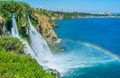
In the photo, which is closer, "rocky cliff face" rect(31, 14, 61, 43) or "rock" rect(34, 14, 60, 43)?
"rocky cliff face" rect(31, 14, 61, 43)

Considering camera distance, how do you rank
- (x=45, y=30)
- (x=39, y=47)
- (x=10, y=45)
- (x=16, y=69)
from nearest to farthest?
(x=16, y=69) → (x=10, y=45) → (x=39, y=47) → (x=45, y=30)

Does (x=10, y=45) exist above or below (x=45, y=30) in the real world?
below

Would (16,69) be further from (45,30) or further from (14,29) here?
(45,30)

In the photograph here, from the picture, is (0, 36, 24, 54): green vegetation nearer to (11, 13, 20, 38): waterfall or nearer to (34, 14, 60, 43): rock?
(11, 13, 20, 38): waterfall

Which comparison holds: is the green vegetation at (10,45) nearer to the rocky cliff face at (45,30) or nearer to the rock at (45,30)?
the rocky cliff face at (45,30)

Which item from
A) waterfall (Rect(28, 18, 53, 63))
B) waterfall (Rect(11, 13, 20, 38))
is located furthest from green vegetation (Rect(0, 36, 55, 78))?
waterfall (Rect(28, 18, 53, 63))

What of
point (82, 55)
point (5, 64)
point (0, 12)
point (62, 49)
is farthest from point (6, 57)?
point (62, 49)

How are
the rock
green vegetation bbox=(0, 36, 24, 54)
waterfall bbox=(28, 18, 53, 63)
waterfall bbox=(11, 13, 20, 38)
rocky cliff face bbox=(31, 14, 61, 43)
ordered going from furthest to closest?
1. the rock
2. rocky cliff face bbox=(31, 14, 61, 43)
3. waterfall bbox=(28, 18, 53, 63)
4. waterfall bbox=(11, 13, 20, 38)
5. green vegetation bbox=(0, 36, 24, 54)

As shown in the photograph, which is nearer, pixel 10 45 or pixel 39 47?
pixel 10 45

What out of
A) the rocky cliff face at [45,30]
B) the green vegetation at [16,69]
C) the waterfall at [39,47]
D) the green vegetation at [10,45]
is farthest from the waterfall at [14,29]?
the green vegetation at [16,69]

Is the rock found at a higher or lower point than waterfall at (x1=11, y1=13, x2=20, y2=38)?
higher

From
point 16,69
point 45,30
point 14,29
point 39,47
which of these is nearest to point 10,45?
point 14,29
